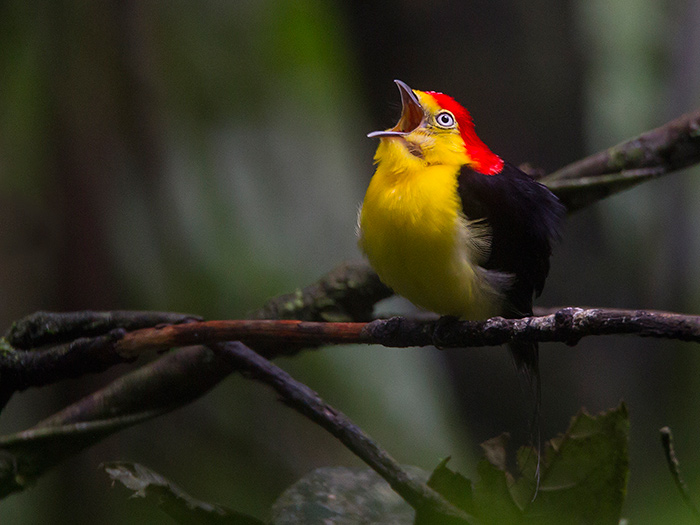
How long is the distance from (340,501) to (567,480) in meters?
0.34

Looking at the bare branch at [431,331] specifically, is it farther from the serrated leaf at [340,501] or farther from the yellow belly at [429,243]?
the serrated leaf at [340,501]

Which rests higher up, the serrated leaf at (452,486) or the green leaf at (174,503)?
the green leaf at (174,503)

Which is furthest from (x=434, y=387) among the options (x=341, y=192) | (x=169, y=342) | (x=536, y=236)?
(x=169, y=342)

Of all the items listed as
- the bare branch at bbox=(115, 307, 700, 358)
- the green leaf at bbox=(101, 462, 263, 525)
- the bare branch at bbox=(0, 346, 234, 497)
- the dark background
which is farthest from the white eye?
the green leaf at bbox=(101, 462, 263, 525)

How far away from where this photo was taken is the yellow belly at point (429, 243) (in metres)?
1.08

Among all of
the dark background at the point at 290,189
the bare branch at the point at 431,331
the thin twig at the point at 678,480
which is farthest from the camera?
the dark background at the point at 290,189

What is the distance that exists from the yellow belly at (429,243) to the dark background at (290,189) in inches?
21.0

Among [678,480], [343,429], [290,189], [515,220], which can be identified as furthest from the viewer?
[290,189]

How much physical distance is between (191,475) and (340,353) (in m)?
0.53

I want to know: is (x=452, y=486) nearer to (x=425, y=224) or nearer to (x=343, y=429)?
(x=343, y=429)

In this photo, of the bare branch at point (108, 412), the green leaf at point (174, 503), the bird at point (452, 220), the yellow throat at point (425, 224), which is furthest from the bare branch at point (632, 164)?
the green leaf at point (174, 503)

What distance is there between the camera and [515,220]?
1.11 metres

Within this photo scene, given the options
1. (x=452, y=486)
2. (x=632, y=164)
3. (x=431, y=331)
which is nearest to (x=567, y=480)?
(x=452, y=486)

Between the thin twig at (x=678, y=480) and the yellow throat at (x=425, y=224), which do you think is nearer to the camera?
the thin twig at (x=678, y=480)
